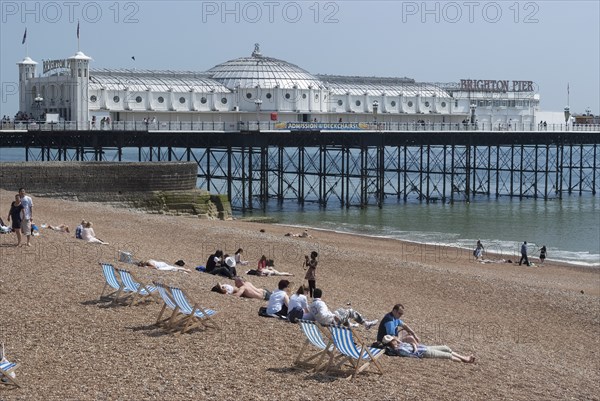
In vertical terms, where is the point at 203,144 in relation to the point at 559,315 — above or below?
above

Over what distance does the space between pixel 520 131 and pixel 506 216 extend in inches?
499

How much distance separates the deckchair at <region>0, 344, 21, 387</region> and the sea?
24.0 metres

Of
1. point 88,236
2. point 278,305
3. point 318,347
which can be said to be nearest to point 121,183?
point 88,236

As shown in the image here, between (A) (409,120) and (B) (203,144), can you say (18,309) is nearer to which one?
(B) (203,144)

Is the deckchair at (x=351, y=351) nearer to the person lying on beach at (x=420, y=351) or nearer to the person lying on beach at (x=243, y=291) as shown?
the person lying on beach at (x=420, y=351)

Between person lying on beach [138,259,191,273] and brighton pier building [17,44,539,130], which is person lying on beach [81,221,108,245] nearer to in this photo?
person lying on beach [138,259,191,273]

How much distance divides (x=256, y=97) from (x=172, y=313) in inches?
1770

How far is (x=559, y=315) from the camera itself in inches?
832

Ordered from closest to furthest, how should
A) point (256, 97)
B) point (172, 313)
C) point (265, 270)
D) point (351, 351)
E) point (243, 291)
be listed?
1. point (351, 351)
2. point (172, 313)
3. point (243, 291)
4. point (265, 270)
5. point (256, 97)

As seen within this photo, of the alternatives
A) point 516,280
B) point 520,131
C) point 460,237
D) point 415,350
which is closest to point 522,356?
point 415,350

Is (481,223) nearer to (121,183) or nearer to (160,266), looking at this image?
(121,183)

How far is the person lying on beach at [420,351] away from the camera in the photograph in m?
13.2

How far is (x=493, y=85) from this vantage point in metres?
68.4

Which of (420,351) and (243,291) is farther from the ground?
(243,291)
